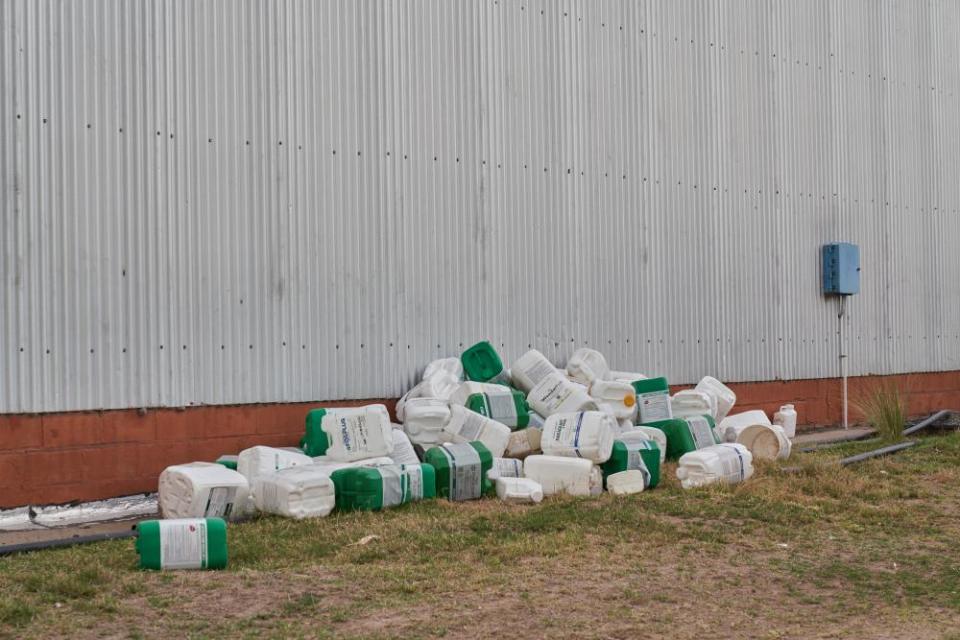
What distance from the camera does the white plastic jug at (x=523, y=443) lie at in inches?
410

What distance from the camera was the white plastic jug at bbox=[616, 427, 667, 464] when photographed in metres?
10.5

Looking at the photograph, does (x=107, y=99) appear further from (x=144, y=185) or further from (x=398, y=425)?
(x=398, y=425)

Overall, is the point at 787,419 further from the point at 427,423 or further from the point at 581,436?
Result: the point at 427,423

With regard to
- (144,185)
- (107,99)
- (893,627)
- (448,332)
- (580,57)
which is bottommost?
(893,627)

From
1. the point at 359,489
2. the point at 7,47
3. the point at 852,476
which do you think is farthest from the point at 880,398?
the point at 7,47

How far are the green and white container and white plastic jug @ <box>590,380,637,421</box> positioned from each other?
0.50 ft

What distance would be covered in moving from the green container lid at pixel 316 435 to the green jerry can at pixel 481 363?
2.12 meters

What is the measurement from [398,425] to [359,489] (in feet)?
7.32

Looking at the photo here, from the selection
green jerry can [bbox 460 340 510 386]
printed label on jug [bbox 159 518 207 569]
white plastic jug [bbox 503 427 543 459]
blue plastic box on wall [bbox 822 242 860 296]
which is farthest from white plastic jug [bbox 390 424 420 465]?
blue plastic box on wall [bbox 822 242 860 296]

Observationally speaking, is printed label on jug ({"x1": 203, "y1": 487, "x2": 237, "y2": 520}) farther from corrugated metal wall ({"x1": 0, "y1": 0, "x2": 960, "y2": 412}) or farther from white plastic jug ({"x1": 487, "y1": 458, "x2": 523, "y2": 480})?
white plastic jug ({"x1": 487, "y1": 458, "x2": 523, "y2": 480})

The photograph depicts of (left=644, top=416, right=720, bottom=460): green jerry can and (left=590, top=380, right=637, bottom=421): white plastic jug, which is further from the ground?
(left=590, top=380, right=637, bottom=421): white plastic jug

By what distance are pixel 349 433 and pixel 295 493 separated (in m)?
1.34

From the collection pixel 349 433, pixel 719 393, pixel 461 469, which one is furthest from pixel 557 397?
pixel 719 393

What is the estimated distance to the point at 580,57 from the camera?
13.2 metres
